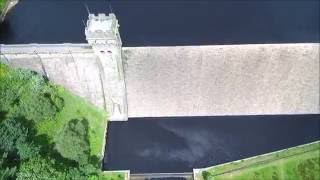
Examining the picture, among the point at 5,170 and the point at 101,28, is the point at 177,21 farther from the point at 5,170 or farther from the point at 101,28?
the point at 5,170

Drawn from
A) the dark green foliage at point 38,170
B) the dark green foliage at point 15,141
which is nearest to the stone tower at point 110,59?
the dark green foliage at point 15,141

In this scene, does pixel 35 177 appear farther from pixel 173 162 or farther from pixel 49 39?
pixel 49 39

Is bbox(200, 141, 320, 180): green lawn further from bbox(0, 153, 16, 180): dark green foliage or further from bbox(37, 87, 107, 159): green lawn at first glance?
bbox(0, 153, 16, 180): dark green foliage

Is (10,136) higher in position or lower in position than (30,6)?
lower

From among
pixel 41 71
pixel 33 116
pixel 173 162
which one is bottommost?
pixel 173 162

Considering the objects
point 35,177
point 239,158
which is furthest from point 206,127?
point 35,177

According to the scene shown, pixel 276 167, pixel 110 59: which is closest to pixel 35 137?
pixel 110 59

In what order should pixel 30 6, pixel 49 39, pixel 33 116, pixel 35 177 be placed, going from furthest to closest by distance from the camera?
pixel 30 6
pixel 49 39
pixel 33 116
pixel 35 177
